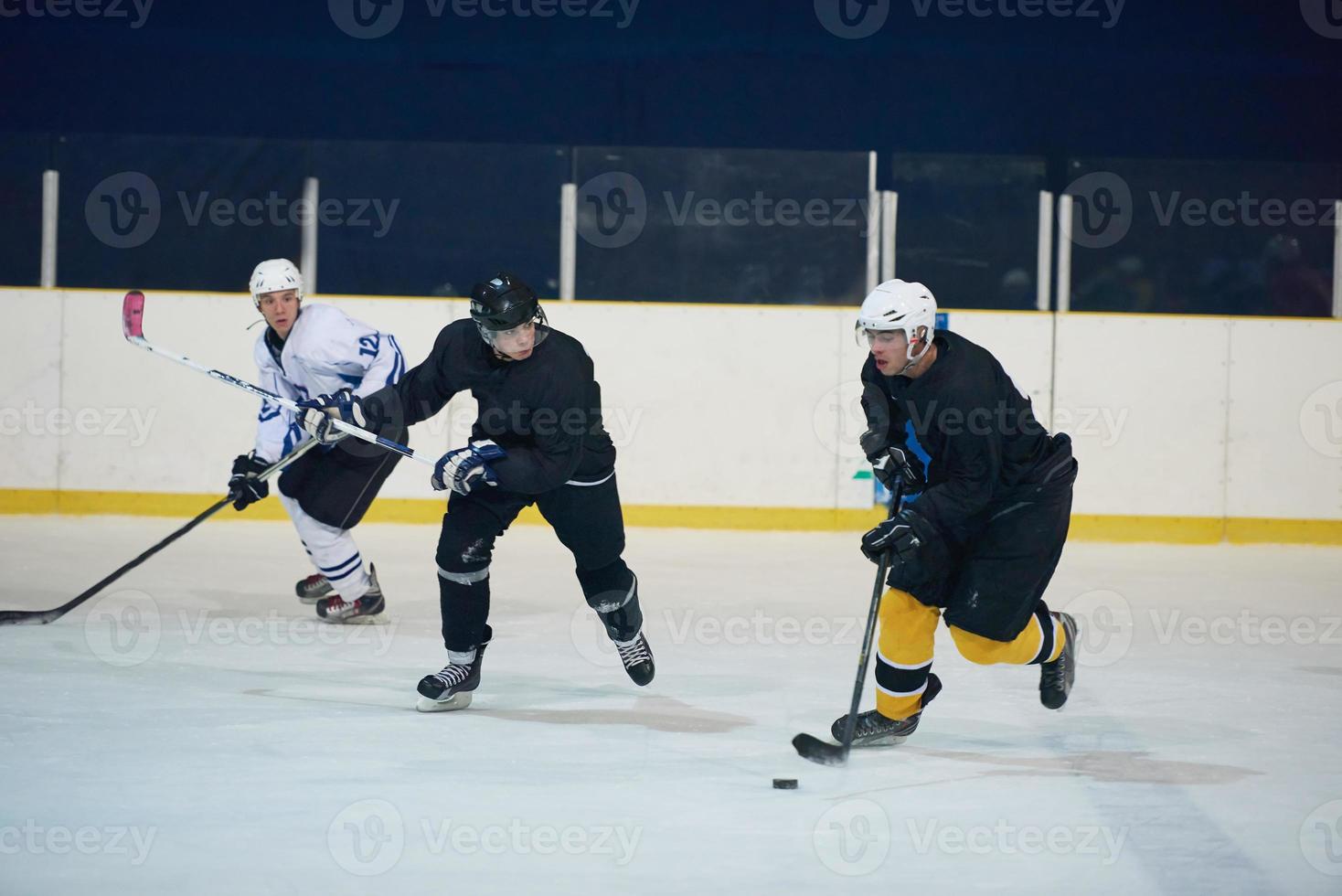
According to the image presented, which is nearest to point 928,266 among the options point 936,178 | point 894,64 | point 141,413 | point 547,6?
point 936,178

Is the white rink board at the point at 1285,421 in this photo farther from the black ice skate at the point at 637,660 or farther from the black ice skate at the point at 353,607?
the black ice skate at the point at 637,660

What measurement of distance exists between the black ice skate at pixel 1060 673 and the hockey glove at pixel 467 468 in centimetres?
125

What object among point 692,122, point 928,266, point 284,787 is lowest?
point 284,787

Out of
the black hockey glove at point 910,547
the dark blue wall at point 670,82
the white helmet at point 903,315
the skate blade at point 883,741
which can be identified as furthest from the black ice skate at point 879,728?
the dark blue wall at point 670,82

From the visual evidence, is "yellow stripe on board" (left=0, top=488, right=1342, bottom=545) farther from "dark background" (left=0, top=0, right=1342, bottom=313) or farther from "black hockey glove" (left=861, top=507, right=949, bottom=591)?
"black hockey glove" (left=861, top=507, right=949, bottom=591)

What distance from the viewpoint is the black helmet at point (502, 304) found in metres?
3.29

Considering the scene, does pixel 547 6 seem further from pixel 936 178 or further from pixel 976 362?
pixel 976 362

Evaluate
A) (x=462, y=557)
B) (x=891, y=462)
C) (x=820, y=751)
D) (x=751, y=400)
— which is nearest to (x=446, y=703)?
(x=462, y=557)

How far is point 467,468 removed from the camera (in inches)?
132

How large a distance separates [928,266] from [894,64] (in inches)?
84.0

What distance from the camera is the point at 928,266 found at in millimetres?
7285

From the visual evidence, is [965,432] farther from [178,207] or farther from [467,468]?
[178,207]

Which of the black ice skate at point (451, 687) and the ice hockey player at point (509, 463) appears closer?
the ice hockey player at point (509, 463)

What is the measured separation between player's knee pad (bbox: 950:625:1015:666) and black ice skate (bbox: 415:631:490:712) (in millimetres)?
1071
